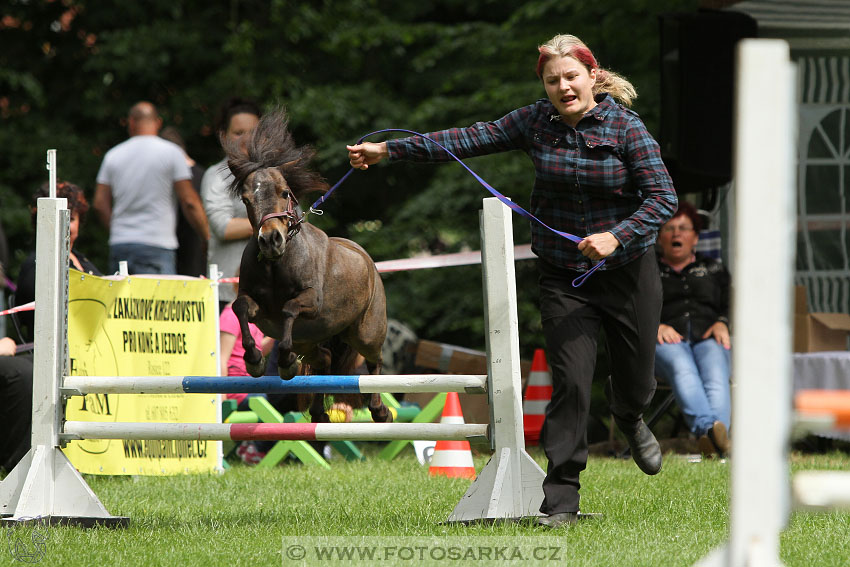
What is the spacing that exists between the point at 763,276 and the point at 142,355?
5.01 metres

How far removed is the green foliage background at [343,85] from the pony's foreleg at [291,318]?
667cm

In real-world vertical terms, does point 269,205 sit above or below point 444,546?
above

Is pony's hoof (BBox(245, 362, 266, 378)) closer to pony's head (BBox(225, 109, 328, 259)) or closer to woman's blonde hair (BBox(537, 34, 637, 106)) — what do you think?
pony's head (BBox(225, 109, 328, 259))

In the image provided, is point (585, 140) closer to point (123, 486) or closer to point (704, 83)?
point (123, 486)

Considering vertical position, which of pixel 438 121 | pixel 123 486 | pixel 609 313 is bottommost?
pixel 123 486

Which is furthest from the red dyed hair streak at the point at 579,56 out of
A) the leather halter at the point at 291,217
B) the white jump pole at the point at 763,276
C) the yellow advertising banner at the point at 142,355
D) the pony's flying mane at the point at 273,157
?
the yellow advertising banner at the point at 142,355

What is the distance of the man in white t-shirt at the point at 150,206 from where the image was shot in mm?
7398

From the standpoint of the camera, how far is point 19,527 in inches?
172

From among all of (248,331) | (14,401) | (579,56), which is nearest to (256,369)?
(248,331)

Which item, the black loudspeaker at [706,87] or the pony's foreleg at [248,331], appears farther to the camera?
the black loudspeaker at [706,87]

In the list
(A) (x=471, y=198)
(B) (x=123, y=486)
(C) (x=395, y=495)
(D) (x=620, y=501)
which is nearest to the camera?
(D) (x=620, y=501)

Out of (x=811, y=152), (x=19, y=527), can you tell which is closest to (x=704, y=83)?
(x=811, y=152)

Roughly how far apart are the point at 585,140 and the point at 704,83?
4.43 metres

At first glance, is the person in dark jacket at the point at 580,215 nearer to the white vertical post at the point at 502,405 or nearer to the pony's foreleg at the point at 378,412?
the white vertical post at the point at 502,405
